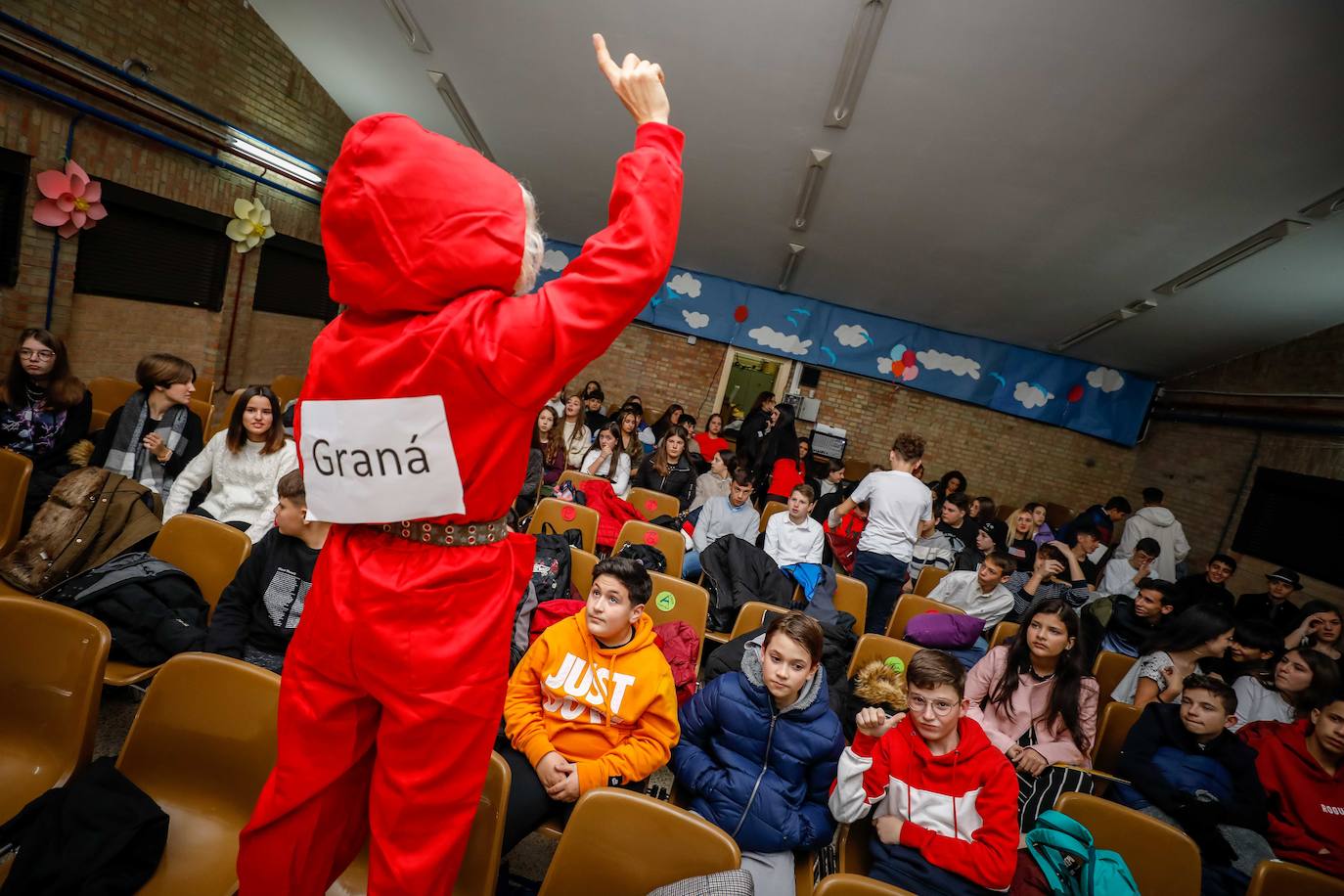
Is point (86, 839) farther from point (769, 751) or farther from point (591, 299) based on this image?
point (769, 751)

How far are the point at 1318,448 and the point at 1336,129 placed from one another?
3631mm

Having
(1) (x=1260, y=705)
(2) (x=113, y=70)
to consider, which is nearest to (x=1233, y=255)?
(1) (x=1260, y=705)

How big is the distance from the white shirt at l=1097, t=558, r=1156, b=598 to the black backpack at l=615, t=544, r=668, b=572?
3734 mm

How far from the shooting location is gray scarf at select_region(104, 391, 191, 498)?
3.14 metres

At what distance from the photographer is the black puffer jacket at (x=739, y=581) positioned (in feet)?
11.6

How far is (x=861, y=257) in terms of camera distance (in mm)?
6977

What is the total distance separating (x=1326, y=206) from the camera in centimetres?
438

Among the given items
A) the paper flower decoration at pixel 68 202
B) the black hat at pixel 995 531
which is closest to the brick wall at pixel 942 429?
the black hat at pixel 995 531

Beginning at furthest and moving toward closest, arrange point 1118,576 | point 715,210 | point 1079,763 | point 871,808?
1. point 715,210
2. point 1118,576
3. point 1079,763
4. point 871,808

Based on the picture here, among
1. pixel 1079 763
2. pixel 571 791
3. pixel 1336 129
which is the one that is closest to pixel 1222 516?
pixel 1336 129

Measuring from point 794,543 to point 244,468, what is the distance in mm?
3181

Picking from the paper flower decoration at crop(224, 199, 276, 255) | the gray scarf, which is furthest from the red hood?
the paper flower decoration at crop(224, 199, 276, 255)

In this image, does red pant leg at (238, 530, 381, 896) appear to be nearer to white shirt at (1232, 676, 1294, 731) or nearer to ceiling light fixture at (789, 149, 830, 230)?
white shirt at (1232, 676, 1294, 731)

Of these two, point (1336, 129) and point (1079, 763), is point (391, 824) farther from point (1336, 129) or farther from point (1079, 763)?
point (1336, 129)
